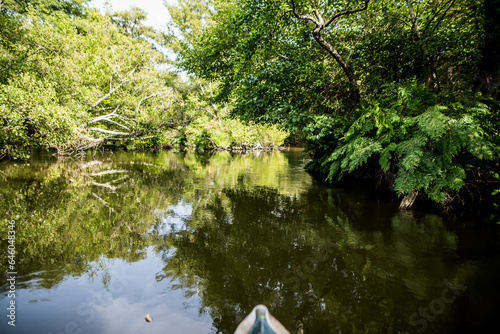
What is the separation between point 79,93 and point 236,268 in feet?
45.5

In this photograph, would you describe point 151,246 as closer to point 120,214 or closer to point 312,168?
point 120,214

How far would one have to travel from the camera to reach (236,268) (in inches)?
123

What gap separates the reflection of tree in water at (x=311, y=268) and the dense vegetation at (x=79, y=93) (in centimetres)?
776

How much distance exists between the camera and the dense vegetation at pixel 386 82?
4.69 metres

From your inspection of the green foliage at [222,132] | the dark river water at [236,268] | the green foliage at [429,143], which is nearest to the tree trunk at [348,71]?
the green foliage at [429,143]

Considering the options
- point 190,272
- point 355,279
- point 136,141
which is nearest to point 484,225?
point 355,279

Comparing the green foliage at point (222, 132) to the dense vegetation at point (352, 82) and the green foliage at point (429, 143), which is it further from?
the green foliage at point (429, 143)

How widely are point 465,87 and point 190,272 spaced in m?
9.23

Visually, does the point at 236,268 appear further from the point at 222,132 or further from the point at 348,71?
the point at 222,132

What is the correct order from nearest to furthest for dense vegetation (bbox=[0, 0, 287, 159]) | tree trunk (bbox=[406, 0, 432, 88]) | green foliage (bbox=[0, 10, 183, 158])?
tree trunk (bbox=[406, 0, 432, 88]), green foliage (bbox=[0, 10, 183, 158]), dense vegetation (bbox=[0, 0, 287, 159])

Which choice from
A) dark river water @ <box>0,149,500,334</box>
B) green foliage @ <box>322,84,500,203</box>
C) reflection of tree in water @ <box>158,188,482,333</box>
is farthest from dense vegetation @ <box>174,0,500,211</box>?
reflection of tree in water @ <box>158,188,482,333</box>

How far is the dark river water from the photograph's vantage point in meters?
2.30

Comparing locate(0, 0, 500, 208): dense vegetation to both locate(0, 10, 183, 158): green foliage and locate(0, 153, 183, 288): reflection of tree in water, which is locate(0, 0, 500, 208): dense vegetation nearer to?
locate(0, 10, 183, 158): green foliage

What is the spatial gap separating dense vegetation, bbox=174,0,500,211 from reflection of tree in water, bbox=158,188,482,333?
1.54m
